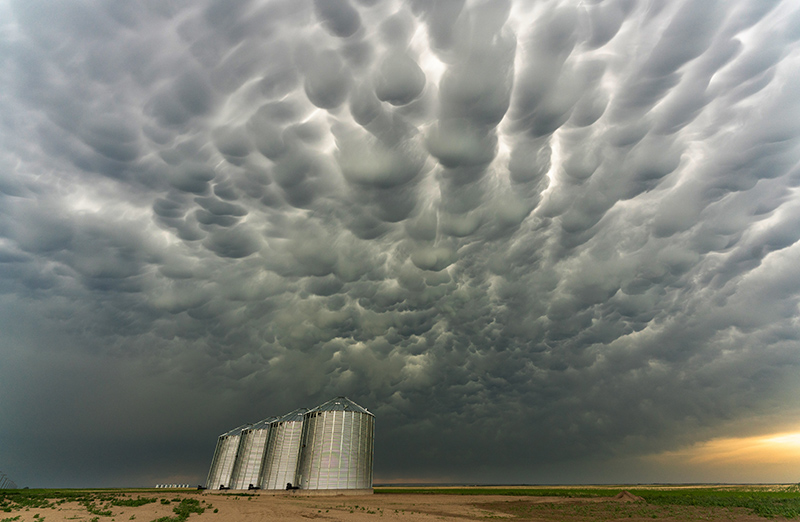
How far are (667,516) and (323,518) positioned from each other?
181 feet

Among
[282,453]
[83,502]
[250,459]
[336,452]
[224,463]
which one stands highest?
[282,453]

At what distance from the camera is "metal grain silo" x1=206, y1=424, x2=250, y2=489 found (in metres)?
139

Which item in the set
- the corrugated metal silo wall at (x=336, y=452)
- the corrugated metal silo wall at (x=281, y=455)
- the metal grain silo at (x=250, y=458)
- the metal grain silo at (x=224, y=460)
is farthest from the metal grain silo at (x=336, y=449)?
the metal grain silo at (x=224, y=460)

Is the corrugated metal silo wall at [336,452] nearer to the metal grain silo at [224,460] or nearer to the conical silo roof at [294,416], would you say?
the conical silo roof at [294,416]

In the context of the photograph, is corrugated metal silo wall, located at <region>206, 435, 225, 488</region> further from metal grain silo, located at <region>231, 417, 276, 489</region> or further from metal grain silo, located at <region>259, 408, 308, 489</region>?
metal grain silo, located at <region>259, 408, 308, 489</region>

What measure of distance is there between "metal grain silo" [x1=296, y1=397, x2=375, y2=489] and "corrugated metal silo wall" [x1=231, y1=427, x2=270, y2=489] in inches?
1190

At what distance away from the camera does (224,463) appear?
141625mm

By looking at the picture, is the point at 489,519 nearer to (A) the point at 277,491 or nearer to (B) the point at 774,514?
(B) the point at 774,514

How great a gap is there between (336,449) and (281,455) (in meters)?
27.6

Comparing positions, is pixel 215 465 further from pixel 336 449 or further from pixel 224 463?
pixel 336 449

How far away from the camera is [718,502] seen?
287ft

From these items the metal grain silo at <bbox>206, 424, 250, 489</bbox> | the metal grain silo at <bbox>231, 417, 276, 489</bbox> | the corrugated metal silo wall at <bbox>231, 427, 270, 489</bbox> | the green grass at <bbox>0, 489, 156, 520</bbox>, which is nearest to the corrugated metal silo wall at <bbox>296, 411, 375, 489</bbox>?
the metal grain silo at <bbox>231, 417, 276, 489</bbox>

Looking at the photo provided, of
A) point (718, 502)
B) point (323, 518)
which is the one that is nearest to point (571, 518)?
point (323, 518)

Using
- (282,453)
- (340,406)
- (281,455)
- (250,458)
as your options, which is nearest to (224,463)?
(250,458)
